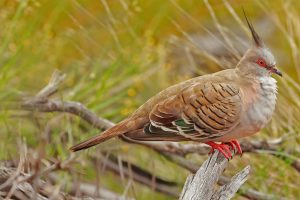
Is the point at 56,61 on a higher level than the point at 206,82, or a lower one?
lower

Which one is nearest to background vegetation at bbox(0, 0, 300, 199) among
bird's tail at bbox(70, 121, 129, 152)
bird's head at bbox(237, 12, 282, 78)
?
bird's tail at bbox(70, 121, 129, 152)

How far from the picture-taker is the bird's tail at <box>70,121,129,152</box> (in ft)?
11.4

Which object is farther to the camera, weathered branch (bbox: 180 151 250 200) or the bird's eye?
the bird's eye

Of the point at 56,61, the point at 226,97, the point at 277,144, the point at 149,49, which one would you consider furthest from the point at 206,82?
the point at 56,61

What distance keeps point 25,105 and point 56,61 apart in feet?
3.27

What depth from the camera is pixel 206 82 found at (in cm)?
363

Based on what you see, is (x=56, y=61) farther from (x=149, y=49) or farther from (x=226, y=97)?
(x=226, y=97)

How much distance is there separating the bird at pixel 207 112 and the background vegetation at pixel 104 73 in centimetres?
67

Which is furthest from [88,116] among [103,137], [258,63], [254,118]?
[254,118]

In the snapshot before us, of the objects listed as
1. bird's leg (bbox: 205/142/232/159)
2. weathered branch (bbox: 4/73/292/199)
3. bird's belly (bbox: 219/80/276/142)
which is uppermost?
bird's belly (bbox: 219/80/276/142)

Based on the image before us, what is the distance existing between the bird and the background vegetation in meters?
0.67

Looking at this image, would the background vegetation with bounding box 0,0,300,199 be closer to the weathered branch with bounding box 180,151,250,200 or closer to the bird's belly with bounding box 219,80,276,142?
the bird's belly with bounding box 219,80,276,142

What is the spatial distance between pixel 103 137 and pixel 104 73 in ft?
4.31

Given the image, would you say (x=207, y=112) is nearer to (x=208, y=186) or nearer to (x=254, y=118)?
(x=254, y=118)
